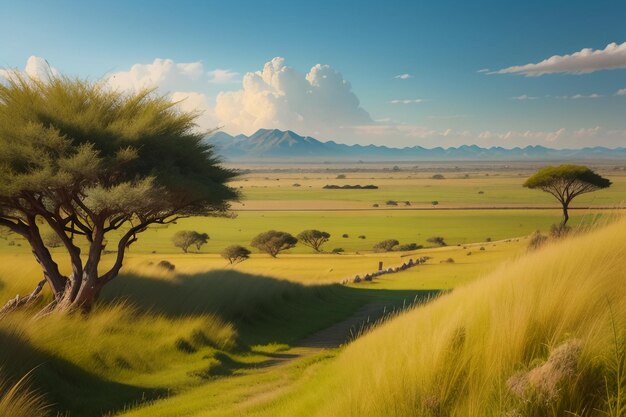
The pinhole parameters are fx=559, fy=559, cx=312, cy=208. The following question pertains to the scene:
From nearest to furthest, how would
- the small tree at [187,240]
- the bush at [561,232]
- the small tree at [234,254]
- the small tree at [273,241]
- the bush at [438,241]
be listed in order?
the bush at [561,232]
the small tree at [234,254]
the small tree at [273,241]
the small tree at [187,240]
the bush at [438,241]

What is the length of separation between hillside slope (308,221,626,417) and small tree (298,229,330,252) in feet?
256

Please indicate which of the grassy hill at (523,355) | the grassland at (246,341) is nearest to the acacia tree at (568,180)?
the grassland at (246,341)

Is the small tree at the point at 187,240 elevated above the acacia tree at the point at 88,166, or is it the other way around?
the acacia tree at the point at 88,166

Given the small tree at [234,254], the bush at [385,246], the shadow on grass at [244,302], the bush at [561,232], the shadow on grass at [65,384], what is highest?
the bush at [561,232]

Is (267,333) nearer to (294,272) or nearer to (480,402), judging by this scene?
(480,402)

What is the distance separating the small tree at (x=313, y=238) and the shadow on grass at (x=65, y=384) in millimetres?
73238

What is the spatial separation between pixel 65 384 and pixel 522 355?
8972 millimetres

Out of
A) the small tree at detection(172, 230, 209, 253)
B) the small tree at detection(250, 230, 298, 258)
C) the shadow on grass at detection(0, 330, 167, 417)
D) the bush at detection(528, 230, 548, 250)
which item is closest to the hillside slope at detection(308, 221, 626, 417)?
the bush at detection(528, 230, 548, 250)

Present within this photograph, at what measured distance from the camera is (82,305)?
17.0 meters

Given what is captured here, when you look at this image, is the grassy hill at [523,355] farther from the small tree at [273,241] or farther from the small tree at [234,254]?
the small tree at [273,241]

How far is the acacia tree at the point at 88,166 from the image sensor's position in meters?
16.7

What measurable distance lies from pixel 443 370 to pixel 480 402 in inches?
25.9

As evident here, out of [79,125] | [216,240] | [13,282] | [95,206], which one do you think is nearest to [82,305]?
[95,206]

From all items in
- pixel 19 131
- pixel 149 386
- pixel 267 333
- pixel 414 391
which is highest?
pixel 19 131
